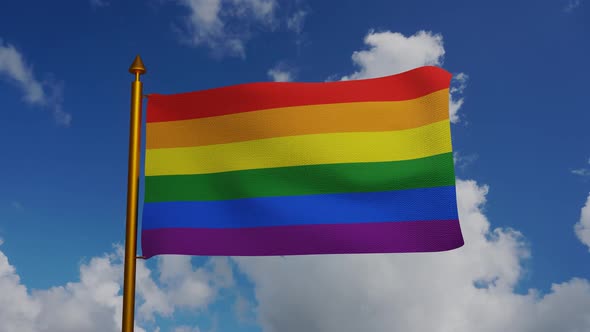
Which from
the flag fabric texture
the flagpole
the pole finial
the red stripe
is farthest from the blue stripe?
the pole finial

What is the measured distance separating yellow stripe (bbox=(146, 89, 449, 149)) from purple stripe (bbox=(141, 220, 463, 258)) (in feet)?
4.43

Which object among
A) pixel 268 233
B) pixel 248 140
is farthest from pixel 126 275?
pixel 248 140

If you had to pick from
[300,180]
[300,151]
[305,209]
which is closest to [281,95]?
[300,151]

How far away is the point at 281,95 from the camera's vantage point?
343 inches

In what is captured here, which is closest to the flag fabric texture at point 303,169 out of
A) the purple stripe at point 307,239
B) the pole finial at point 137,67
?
the purple stripe at point 307,239

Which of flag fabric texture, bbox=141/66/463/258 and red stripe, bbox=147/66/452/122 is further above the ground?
red stripe, bbox=147/66/452/122

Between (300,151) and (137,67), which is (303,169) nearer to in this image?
(300,151)

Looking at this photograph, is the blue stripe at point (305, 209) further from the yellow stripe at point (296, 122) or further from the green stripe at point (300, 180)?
the yellow stripe at point (296, 122)

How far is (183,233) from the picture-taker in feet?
27.3

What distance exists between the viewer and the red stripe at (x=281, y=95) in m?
8.58

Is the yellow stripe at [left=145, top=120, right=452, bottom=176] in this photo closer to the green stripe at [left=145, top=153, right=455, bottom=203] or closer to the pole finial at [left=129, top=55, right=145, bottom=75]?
the green stripe at [left=145, top=153, right=455, bottom=203]

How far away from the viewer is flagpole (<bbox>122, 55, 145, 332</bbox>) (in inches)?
284

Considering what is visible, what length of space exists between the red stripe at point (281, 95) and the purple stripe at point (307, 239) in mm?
1764

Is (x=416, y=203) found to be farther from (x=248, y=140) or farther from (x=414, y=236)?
(x=248, y=140)
